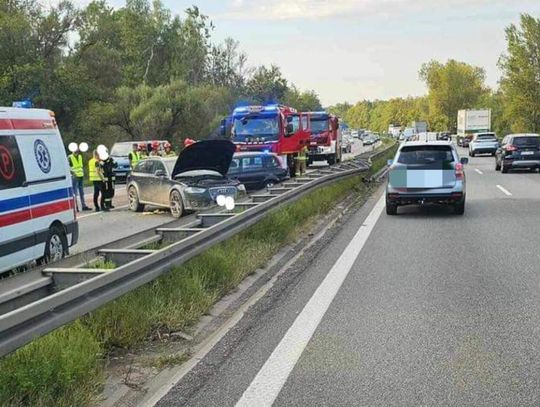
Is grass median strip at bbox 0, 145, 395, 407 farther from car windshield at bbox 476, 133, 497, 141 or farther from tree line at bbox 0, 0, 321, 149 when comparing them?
car windshield at bbox 476, 133, 497, 141

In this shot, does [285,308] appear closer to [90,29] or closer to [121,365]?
[121,365]

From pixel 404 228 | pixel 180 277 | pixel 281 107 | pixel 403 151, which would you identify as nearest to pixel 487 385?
pixel 180 277

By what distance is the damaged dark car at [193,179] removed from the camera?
14.4 m

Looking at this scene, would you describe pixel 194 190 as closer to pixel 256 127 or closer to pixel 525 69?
pixel 256 127

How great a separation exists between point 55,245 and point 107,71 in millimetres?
46122

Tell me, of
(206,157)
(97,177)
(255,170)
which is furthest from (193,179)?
(255,170)

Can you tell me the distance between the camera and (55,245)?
893 cm

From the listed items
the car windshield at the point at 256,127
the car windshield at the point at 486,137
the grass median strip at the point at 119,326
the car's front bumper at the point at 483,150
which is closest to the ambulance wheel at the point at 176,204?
the grass median strip at the point at 119,326

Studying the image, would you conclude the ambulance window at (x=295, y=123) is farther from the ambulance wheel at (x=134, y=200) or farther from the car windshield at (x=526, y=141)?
the car windshield at (x=526, y=141)

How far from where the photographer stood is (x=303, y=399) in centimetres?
439

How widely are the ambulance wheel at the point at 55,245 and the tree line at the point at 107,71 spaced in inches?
1111

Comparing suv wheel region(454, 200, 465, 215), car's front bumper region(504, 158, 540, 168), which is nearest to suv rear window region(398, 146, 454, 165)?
suv wheel region(454, 200, 465, 215)

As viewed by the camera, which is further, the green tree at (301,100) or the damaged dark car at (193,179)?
the green tree at (301,100)

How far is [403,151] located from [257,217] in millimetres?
6568
